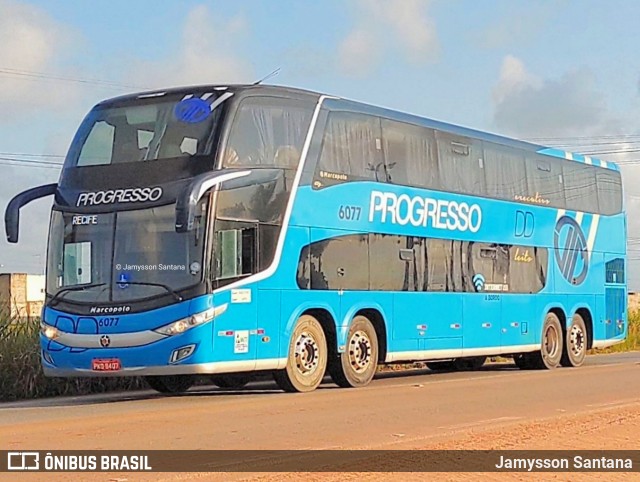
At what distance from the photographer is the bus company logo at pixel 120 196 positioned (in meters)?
16.6

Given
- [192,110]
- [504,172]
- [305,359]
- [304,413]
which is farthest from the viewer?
[504,172]

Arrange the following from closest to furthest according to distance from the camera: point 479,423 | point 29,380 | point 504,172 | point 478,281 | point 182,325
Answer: point 479,423 → point 182,325 → point 29,380 → point 478,281 → point 504,172

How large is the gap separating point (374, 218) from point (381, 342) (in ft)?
6.61

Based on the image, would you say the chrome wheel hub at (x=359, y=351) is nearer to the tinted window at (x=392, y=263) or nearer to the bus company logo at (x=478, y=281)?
the tinted window at (x=392, y=263)

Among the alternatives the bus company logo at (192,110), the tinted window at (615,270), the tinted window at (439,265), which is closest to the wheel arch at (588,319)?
the tinted window at (615,270)

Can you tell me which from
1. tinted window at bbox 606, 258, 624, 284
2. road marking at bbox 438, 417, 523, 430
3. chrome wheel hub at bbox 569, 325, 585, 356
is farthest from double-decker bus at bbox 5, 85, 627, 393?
tinted window at bbox 606, 258, 624, 284

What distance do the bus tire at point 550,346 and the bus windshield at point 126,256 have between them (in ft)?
33.2

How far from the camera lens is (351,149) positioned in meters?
19.1

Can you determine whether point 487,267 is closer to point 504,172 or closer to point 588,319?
point 504,172

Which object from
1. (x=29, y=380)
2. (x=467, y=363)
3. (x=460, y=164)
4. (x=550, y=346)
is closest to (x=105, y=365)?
(x=29, y=380)

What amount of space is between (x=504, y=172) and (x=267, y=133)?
→ 23.5ft

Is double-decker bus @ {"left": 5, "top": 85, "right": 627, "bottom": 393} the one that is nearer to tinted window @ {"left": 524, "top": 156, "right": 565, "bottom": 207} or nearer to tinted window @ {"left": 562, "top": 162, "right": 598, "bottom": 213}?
tinted window @ {"left": 524, "top": 156, "right": 565, "bottom": 207}

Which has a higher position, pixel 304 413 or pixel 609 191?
pixel 609 191

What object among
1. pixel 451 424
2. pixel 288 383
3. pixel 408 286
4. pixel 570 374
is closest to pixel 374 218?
pixel 408 286
